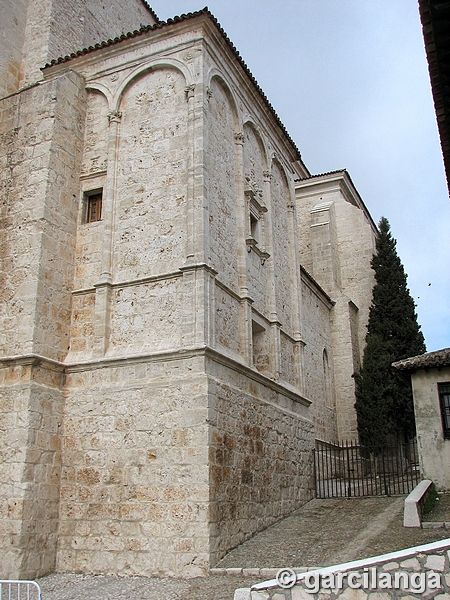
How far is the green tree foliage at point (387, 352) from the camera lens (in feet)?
69.4

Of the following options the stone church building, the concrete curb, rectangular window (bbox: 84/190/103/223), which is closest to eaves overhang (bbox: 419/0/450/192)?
the stone church building

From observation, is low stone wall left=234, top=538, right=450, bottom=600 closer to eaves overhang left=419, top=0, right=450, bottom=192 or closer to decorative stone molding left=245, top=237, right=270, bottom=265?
eaves overhang left=419, top=0, right=450, bottom=192

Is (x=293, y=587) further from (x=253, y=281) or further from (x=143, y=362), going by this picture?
(x=253, y=281)

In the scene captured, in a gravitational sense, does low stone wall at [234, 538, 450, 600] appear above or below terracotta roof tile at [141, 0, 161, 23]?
below

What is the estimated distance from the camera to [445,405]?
16000 millimetres

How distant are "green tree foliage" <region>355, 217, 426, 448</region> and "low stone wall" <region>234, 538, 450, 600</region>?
43.9 ft

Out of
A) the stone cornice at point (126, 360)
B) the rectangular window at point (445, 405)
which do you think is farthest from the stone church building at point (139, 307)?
the rectangular window at point (445, 405)

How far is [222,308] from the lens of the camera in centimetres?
1183

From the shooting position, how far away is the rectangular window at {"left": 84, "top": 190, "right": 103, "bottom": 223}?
1302 cm

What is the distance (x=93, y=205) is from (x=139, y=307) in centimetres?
302

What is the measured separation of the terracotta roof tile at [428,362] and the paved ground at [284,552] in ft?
14.3

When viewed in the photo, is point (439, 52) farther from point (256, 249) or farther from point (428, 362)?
point (428, 362)

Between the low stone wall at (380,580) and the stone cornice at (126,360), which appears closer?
the low stone wall at (380,580)

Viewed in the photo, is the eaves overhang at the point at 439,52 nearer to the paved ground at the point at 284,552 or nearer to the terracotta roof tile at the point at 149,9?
the paved ground at the point at 284,552
